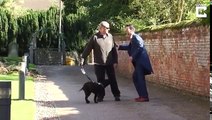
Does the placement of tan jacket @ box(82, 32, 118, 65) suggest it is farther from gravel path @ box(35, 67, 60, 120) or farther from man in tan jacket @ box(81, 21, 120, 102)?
gravel path @ box(35, 67, 60, 120)

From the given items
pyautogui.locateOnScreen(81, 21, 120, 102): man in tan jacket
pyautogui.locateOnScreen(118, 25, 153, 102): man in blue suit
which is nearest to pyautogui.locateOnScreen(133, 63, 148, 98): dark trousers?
pyautogui.locateOnScreen(118, 25, 153, 102): man in blue suit

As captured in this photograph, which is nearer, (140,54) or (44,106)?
(44,106)

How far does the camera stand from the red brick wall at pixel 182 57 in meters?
11.6

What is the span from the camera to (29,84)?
55.8ft

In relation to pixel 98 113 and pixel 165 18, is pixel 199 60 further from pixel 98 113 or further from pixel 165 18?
pixel 165 18

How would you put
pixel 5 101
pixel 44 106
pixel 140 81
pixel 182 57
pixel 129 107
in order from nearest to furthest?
pixel 5 101
pixel 129 107
pixel 44 106
pixel 140 81
pixel 182 57

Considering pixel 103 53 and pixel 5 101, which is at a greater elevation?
pixel 103 53

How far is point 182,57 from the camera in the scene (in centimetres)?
1331

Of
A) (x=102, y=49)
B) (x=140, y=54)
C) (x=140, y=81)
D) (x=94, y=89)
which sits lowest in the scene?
(x=94, y=89)

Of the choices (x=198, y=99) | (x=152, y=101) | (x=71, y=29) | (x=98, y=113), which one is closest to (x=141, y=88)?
(x=152, y=101)

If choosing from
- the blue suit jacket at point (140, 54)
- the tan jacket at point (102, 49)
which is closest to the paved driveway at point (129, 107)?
the blue suit jacket at point (140, 54)

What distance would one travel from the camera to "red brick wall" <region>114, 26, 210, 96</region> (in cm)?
1164

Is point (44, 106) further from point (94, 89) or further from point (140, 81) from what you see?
point (140, 81)

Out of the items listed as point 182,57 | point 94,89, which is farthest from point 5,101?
point 182,57
